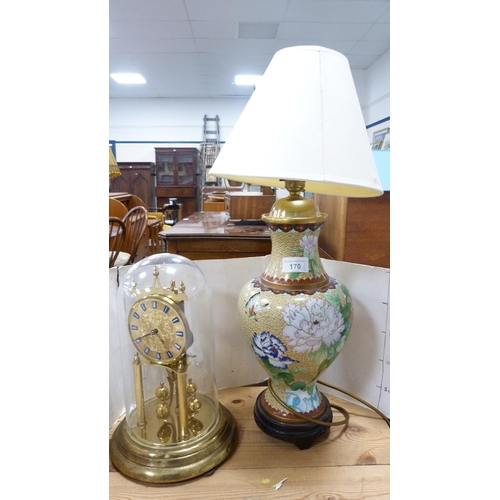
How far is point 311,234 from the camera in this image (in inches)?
25.4

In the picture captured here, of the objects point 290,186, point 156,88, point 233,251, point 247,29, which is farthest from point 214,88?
point 290,186

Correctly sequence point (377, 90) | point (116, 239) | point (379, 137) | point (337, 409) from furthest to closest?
point (377, 90) < point (379, 137) < point (116, 239) < point (337, 409)

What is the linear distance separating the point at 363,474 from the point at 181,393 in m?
0.33

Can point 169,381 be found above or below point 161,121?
below

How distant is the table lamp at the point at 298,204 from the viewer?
21.1 inches

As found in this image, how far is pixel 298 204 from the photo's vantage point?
64 centimetres

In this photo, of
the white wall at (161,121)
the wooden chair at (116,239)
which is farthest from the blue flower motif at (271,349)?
the white wall at (161,121)

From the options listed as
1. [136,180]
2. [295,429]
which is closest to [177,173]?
[136,180]

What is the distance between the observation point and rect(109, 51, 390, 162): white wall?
5.83 m

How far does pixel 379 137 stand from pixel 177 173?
3097 mm

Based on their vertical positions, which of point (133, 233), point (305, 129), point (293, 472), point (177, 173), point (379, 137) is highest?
point (379, 137)

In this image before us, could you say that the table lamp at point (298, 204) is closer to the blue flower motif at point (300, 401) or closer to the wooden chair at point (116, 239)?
the blue flower motif at point (300, 401)

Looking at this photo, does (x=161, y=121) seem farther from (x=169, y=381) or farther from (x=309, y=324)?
(x=309, y=324)
